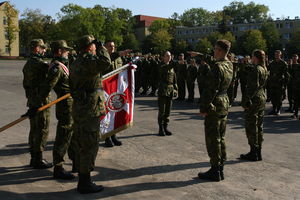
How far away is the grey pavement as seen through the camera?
15.8 ft

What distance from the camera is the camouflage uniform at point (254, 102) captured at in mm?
6289

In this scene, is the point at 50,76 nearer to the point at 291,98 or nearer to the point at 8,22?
the point at 291,98

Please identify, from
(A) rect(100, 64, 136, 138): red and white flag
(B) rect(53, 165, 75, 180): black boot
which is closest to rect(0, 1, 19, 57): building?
(A) rect(100, 64, 136, 138): red and white flag

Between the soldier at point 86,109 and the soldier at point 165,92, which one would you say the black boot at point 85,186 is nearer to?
the soldier at point 86,109

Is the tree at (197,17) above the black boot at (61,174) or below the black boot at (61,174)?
above

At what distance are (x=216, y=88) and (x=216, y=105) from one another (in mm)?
301

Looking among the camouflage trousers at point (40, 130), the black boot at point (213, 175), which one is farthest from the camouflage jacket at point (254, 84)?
the camouflage trousers at point (40, 130)

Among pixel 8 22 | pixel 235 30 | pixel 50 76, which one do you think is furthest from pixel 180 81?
pixel 235 30

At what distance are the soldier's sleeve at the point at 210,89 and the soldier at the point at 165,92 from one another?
321 cm

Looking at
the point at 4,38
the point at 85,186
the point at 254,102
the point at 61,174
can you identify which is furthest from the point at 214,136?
the point at 4,38

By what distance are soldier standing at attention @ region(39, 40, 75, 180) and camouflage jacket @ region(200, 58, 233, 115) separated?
2.28 m

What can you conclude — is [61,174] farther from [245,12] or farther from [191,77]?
[245,12]

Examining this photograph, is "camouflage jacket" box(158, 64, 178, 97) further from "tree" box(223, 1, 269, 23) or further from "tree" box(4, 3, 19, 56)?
"tree" box(223, 1, 269, 23)

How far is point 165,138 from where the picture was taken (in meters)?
8.09
